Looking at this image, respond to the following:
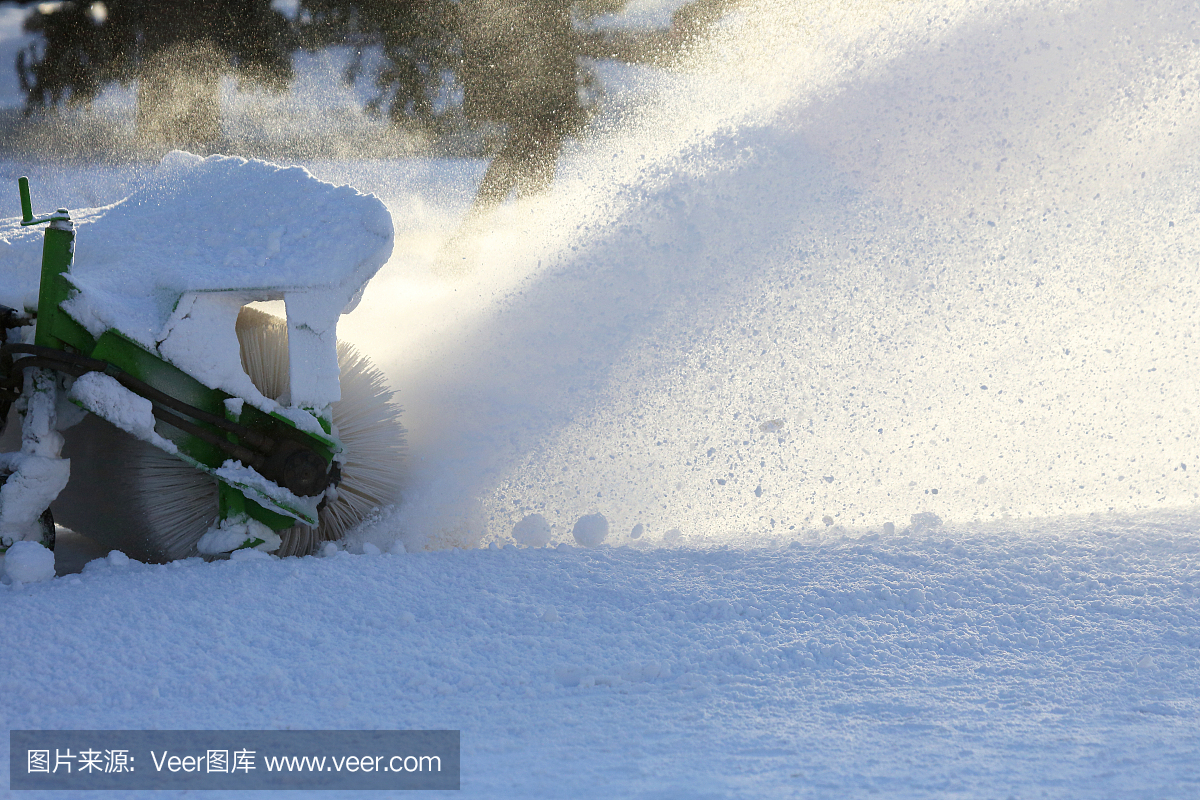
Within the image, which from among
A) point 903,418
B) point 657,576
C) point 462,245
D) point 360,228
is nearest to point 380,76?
point 462,245

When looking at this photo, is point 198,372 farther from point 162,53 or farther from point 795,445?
point 162,53

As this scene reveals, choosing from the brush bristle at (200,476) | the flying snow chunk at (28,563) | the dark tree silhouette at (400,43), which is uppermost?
the dark tree silhouette at (400,43)

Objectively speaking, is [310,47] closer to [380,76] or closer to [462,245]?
[380,76]

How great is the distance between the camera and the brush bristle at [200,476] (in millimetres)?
2289

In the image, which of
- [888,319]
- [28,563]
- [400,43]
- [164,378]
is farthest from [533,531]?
[400,43]

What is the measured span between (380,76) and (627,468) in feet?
13.3

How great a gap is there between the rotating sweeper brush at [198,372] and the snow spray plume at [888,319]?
1.36 ft

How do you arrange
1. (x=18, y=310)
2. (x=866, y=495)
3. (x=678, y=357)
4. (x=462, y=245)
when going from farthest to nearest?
(x=462, y=245) → (x=678, y=357) → (x=866, y=495) → (x=18, y=310)

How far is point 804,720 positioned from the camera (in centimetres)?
127

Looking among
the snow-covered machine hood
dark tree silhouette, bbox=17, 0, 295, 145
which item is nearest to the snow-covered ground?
the snow-covered machine hood

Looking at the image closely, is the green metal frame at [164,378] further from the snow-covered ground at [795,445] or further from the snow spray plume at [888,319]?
the snow spray plume at [888,319]

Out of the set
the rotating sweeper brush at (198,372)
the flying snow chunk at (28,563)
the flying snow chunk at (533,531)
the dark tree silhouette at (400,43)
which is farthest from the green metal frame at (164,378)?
the dark tree silhouette at (400,43)

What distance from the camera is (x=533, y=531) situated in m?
2.25

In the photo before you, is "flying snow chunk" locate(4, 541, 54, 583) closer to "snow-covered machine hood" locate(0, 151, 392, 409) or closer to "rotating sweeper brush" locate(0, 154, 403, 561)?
"rotating sweeper brush" locate(0, 154, 403, 561)
